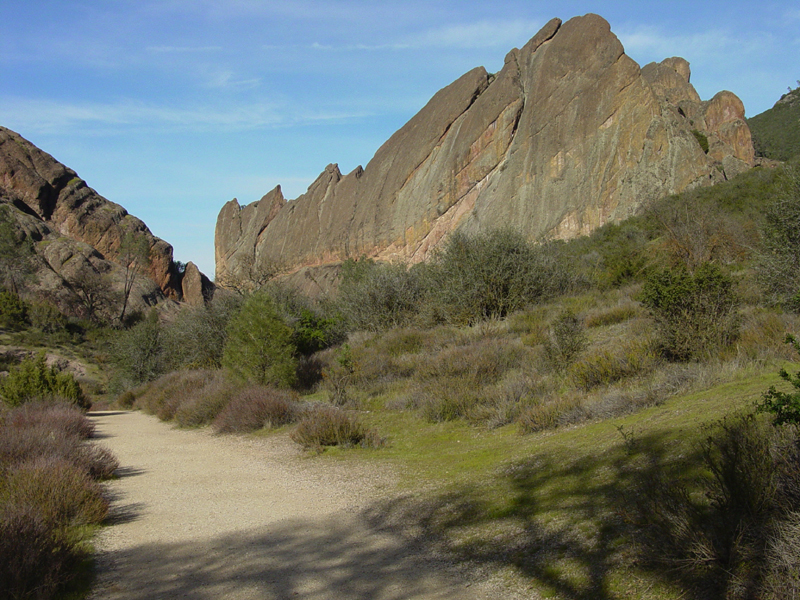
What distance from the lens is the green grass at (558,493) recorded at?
3.69 meters

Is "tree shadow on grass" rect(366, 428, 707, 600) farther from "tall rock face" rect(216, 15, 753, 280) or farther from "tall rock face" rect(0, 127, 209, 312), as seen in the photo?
"tall rock face" rect(0, 127, 209, 312)

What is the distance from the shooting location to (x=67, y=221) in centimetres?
5825

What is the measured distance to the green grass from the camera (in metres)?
3.69

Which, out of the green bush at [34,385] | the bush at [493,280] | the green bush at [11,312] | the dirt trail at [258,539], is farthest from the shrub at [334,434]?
the green bush at [11,312]

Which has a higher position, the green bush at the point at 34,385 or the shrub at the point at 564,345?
the green bush at the point at 34,385

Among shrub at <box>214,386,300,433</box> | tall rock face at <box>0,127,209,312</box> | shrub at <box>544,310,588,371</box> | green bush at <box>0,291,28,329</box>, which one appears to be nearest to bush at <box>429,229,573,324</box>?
shrub at <box>544,310,588,371</box>

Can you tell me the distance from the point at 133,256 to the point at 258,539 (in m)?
59.1

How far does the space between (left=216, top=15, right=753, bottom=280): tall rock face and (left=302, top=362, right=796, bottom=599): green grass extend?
38252 mm

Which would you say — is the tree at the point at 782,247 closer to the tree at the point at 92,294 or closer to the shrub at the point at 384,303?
the shrub at the point at 384,303

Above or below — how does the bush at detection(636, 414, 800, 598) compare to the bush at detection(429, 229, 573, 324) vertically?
below

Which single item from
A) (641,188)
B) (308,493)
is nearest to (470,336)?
(308,493)

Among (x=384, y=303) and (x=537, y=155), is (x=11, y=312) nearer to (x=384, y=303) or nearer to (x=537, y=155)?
→ (x=384, y=303)

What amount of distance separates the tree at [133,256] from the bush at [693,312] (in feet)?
177

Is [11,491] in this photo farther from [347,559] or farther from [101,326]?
[101,326]
